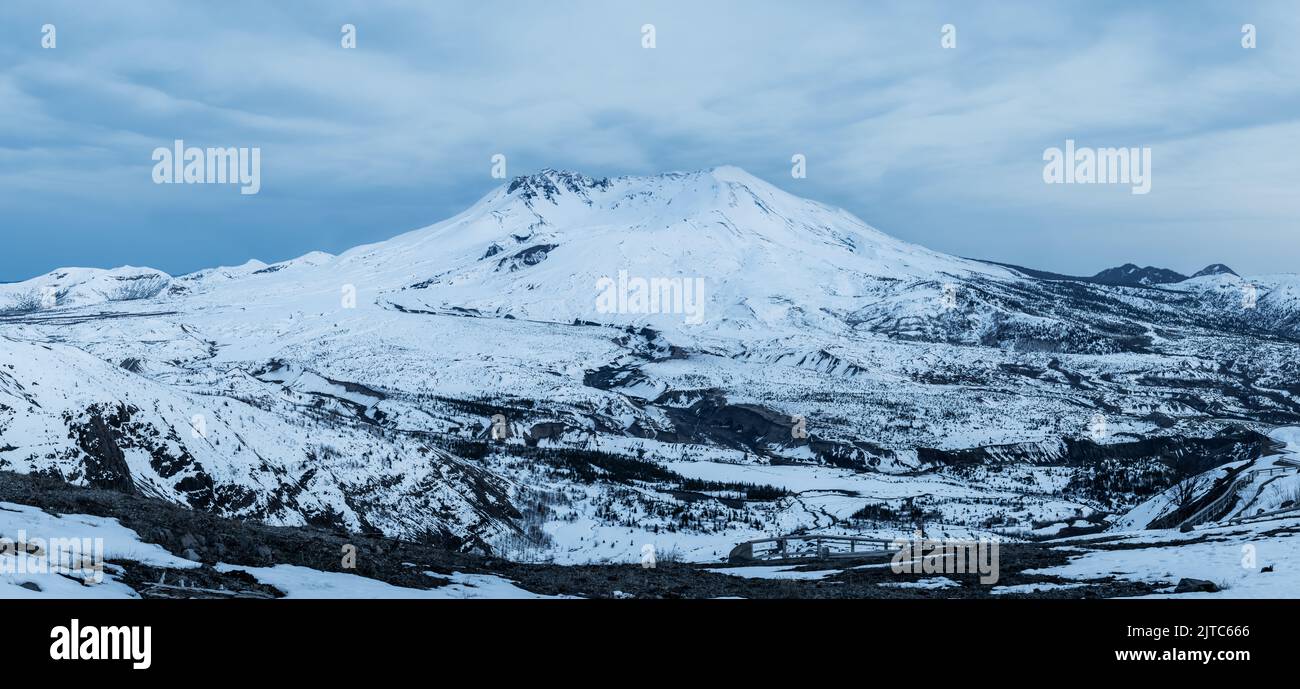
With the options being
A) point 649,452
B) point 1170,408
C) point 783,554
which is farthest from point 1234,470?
point 1170,408

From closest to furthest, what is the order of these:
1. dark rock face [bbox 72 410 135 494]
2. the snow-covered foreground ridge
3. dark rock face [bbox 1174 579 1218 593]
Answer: dark rock face [bbox 1174 579 1218 593], dark rock face [bbox 72 410 135 494], the snow-covered foreground ridge

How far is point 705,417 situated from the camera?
534 feet

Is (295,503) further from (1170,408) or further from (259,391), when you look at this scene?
(1170,408)

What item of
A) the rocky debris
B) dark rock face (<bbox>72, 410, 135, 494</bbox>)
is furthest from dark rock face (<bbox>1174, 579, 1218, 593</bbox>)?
dark rock face (<bbox>72, 410, 135, 494</bbox>)

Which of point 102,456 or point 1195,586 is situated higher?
point 102,456

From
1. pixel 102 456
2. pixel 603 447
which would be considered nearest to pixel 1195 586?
pixel 102 456

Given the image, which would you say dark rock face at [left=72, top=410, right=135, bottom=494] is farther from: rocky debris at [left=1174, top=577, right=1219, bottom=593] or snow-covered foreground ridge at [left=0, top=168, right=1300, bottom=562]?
rocky debris at [left=1174, top=577, right=1219, bottom=593]

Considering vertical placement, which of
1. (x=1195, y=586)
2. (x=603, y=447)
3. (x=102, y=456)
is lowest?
(x=603, y=447)

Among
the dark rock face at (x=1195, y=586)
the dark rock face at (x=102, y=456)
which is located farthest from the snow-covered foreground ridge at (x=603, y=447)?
the dark rock face at (x=1195, y=586)

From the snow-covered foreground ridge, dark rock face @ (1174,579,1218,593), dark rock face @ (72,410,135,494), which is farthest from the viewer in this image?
the snow-covered foreground ridge

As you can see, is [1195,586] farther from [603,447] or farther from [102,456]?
[603,447]

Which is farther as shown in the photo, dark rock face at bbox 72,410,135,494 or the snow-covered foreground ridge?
the snow-covered foreground ridge

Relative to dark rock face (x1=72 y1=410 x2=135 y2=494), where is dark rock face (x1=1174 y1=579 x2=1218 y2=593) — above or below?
below
